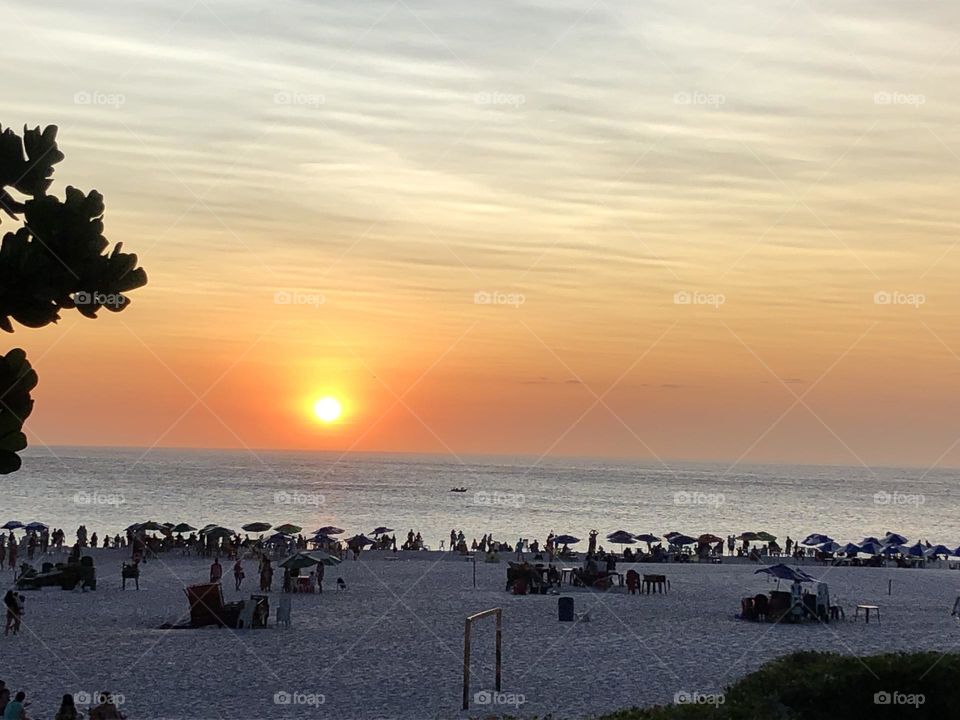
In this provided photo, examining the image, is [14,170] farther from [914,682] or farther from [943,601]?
[943,601]

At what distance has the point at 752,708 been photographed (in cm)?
1320

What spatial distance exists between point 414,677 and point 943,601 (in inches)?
850

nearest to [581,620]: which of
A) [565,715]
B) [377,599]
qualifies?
[377,599]
